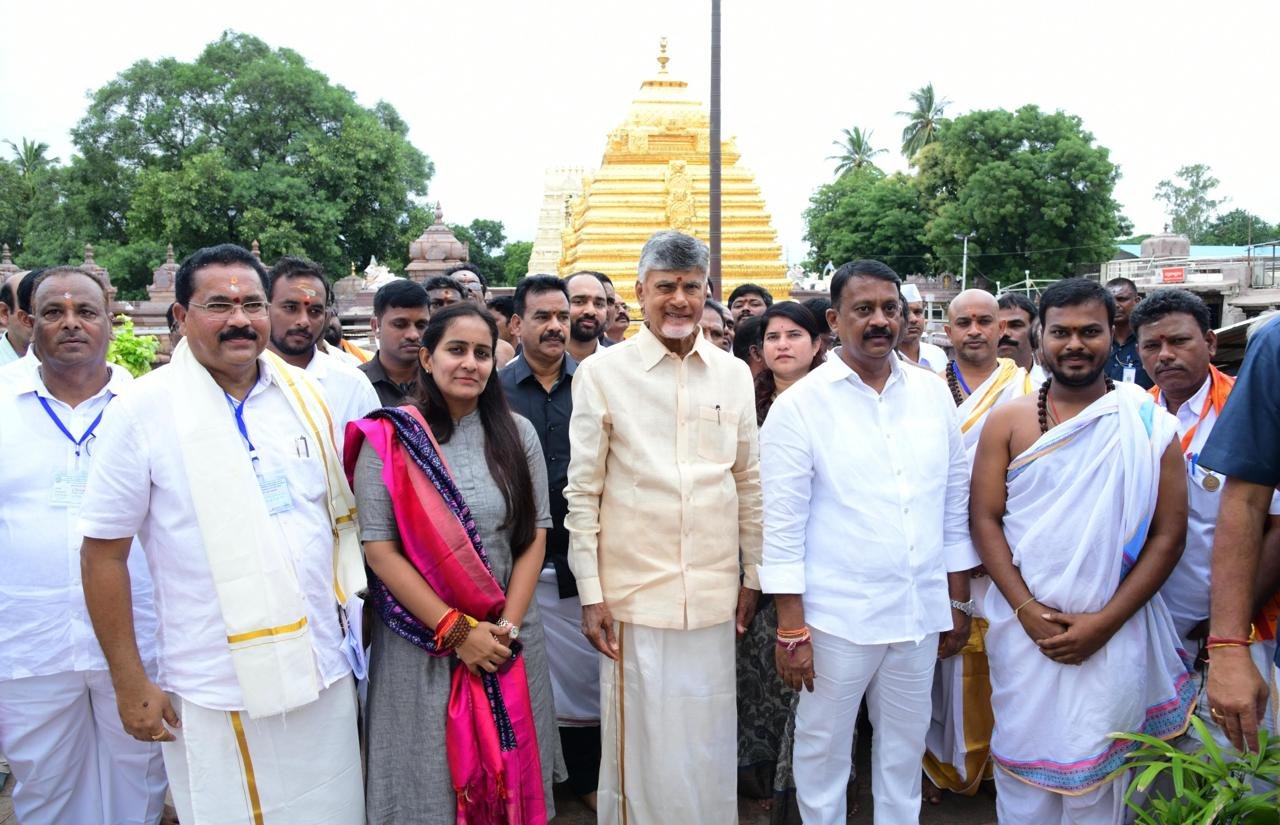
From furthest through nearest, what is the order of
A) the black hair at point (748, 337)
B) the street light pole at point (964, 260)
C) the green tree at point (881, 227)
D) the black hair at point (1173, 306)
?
the green tree at point (881, 227) → the street light pole at point (964, 260) → the black hair at point (748, 337) → the black hair at point (1173, 306)

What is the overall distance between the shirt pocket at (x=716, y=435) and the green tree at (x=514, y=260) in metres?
53.9

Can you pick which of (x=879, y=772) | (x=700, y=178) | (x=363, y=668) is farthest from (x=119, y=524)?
(x=700, y=178)

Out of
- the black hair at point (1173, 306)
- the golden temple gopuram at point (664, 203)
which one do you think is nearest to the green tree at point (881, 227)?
the golden temple gopuram at point (664, 203)

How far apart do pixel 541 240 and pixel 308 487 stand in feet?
127

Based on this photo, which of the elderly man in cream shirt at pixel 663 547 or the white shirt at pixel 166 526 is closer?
the white shirt at pixel 166 526

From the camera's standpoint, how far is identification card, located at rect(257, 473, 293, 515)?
8.94ft

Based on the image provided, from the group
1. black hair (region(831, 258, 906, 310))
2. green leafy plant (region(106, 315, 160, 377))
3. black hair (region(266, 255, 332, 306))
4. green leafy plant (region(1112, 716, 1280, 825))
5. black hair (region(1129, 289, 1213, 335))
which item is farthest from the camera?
green leafy plant (region(106, 315, 160, 377))

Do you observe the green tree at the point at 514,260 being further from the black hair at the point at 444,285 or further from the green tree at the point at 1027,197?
the black hair at the point at 444,285

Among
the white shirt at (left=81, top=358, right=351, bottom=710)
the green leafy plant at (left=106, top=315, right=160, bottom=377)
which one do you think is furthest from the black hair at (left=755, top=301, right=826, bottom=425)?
the green leafy plant at (left=106, top=315, right=160, bottom=377)

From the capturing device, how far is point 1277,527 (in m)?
2.75

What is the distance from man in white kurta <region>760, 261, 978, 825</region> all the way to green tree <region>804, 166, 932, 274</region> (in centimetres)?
3504

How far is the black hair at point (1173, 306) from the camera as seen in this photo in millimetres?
3605

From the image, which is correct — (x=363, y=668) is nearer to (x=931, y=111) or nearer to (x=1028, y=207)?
(x=1028, y=207)

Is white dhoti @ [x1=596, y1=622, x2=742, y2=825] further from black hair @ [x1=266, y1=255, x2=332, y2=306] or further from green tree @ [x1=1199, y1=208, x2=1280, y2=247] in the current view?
green tree @ [x1=1199, y1=208, x2=1280, y2=247]
